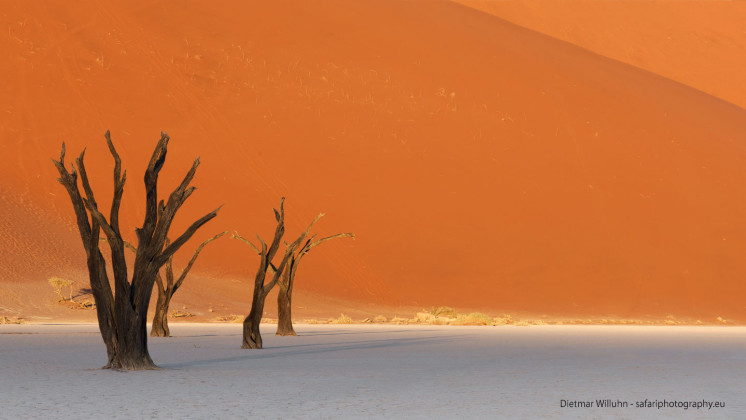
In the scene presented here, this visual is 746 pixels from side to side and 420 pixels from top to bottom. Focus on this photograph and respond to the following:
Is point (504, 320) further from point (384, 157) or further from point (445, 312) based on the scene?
point (384, 157)

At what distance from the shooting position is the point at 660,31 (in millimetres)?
97062

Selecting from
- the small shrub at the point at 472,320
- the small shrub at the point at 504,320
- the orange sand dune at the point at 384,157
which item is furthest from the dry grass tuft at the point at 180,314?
the small shrub at the point at 504,320

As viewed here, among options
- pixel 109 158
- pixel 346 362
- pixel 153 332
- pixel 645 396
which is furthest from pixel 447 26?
pixel 645 396

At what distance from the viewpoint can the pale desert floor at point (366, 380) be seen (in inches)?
394

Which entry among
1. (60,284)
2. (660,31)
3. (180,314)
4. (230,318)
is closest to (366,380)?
(230,318)

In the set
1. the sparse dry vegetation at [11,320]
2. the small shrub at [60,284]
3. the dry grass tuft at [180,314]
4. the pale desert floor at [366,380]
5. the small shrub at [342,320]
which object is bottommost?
the pale desert floor at [366,380]

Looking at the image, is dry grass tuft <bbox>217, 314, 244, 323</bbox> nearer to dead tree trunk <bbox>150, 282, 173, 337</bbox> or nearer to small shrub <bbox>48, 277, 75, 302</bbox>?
small shrub <bbox>48, 277, 75, 302</bbox>

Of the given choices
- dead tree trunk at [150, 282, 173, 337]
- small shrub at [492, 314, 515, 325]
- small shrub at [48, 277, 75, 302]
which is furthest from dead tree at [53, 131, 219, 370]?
small shrub at [492, 314, 515, 325]

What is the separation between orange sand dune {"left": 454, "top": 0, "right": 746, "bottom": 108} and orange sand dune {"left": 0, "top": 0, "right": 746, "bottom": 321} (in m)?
28.3

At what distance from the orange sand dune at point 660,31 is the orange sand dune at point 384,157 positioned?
28.3 metres

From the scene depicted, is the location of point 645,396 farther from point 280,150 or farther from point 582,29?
point 582,29

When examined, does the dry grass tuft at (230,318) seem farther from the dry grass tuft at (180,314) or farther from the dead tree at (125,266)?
the dead tree at (125,266)

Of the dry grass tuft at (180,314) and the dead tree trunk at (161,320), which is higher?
the dry grass tuft at (180,314)

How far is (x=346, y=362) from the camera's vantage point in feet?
57.0
